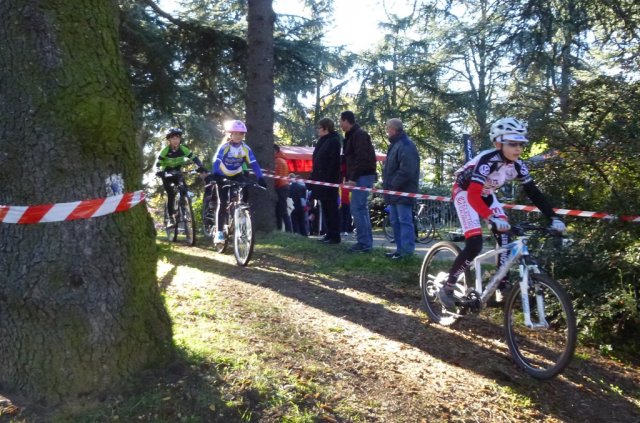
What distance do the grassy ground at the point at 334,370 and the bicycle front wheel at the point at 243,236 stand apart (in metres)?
0.88

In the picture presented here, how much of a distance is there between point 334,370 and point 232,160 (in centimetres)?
502

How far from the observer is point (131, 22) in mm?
11062

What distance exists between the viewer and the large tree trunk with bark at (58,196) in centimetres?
370

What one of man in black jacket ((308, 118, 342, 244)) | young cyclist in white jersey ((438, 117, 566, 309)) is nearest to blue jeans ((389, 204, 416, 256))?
man in black jacket ((308, 118, 342, 244))

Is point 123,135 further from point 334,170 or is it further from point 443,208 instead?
point 443,208

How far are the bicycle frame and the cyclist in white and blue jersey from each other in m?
3.99

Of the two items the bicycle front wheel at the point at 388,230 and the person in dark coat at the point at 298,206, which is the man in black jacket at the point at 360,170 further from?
the bicycle front wheel at the point at 388,230

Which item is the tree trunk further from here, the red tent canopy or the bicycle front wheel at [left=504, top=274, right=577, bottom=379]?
the red tent canopy

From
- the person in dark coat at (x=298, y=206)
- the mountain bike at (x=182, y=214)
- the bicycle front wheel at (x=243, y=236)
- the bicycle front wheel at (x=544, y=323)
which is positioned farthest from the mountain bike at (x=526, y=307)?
the person in dark coat at (x=298, y=206)

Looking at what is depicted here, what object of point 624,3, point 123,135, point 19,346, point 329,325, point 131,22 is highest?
point 131,22

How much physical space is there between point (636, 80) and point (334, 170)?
15.9 ft

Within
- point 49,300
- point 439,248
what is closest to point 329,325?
point 439,248

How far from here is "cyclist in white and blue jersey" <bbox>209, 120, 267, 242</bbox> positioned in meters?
8.85

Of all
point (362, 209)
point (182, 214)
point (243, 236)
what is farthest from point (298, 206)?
point (243, 236)
